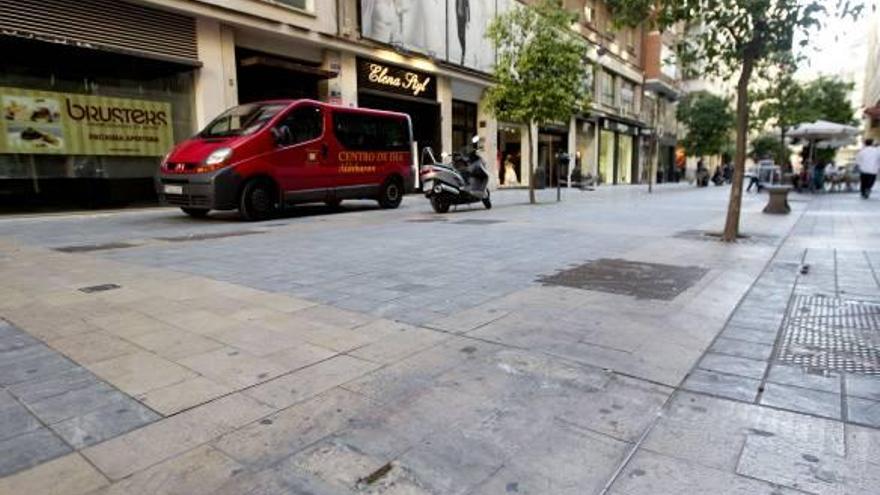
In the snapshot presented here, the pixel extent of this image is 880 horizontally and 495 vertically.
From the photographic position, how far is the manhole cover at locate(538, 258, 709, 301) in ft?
15.7

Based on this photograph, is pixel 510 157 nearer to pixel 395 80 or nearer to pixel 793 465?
pixel 395 80

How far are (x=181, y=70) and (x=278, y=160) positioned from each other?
4821 mm

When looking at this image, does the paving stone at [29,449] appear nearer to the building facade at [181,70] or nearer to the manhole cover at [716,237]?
the manhole cover at [716,237]

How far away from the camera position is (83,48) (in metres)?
11.0

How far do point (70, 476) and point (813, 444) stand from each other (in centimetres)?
278

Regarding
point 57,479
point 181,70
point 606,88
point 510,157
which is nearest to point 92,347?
point 57,479

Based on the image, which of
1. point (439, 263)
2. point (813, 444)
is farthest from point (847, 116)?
point (813, 444)

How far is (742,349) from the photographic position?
131 inches

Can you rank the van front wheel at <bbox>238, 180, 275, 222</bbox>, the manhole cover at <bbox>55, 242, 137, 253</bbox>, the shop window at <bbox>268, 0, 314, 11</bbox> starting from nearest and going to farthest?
the manhole cover at <bbox>55, 242, 137, 253</bbox>, the van front wheel at <bbox>238, 180, 275, 222</bbox>, the shop window at <bbox>268, 0, 314, 11</bbox>

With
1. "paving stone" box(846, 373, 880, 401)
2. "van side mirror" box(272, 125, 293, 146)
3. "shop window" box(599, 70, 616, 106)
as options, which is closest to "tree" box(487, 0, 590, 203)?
"van side mirror" box(272, 125, 293, 146)

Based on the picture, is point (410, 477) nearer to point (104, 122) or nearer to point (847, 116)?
point (104, 122)

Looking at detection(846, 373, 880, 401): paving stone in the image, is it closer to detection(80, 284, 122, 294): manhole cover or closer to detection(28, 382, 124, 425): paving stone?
detection(28, 382, 124, 425): paving stone

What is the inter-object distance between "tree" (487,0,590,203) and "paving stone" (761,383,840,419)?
1214 centimetres

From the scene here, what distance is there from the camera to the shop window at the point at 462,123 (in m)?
22.8
